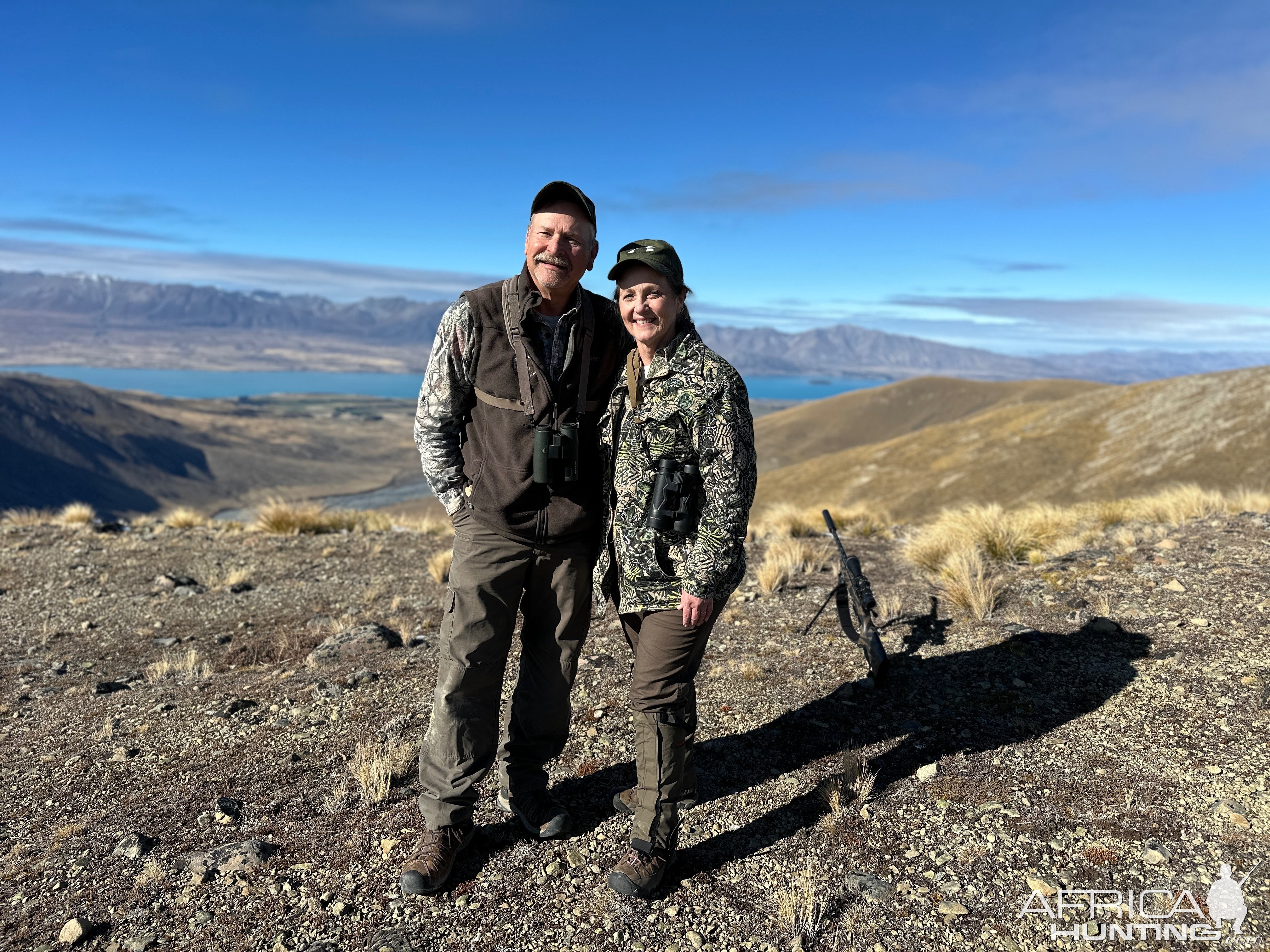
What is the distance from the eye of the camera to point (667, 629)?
10.0 ft

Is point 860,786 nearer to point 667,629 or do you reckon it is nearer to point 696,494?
point 667,629

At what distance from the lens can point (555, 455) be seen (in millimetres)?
3113

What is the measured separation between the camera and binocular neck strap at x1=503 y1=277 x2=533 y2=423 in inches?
126

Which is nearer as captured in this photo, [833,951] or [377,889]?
[833,951]

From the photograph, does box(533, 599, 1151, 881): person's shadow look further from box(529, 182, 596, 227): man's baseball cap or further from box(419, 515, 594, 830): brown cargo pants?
box(529, 182, 596, 227): man's baseball cap

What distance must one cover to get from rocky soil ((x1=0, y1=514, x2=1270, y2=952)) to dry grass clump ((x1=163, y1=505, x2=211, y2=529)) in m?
4.17

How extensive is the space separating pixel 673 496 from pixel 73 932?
10.1ft

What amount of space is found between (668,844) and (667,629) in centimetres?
104

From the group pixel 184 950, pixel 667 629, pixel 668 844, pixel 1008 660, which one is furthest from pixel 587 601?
pixel 1008 660

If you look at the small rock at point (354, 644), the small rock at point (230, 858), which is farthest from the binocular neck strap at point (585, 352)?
the small rock at point (354, 644)

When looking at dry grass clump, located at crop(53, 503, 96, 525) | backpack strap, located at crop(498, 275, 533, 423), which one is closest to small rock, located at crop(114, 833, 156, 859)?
backpack strap, located at crop(498, 275, 533, 423)

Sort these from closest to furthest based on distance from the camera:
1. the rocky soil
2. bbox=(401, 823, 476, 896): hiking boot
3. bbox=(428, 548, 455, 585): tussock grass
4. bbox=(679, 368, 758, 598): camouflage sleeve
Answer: bbox=(679, 368, 758, 598): camouflage sleeve, the rocky soil, bbox=(401, 823, 476, 896): hiking boot, bbox=(428, 548, 455, 585): tussock grass

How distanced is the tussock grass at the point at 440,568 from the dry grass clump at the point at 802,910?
584 centimetres

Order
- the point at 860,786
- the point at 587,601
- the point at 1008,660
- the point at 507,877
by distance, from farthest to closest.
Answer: the point at 1008,660
the point at 860,786
the point at 587,601
the point at 507,877
